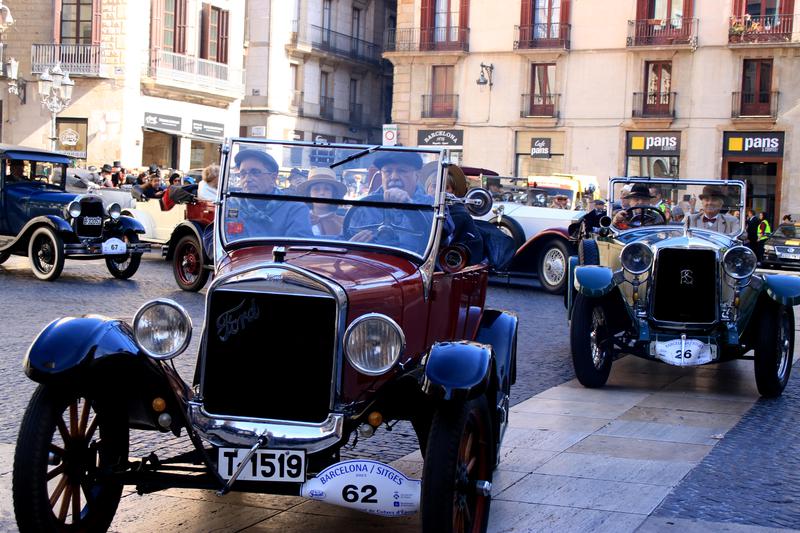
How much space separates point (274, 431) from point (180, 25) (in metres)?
32.7

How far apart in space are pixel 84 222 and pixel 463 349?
39.2 feet

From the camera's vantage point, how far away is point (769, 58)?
36.6m

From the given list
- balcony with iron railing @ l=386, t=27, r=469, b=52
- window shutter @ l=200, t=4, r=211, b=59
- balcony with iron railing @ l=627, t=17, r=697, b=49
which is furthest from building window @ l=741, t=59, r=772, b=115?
window shutter @ l=200, t=4, r=211, b=59

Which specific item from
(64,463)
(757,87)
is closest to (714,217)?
(64,463)

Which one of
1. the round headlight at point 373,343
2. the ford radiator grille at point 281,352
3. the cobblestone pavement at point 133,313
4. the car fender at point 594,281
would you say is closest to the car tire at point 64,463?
the ford radiator grille at point 281,352

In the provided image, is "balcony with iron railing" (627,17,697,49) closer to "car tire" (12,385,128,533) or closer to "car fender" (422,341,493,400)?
"car fender" (422,341,493,400)

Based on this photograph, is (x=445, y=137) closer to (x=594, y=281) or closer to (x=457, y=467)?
(x=594, y=281)

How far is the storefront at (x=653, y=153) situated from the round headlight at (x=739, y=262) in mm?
29933

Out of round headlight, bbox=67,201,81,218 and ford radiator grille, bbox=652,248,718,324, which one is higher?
round headlight, bbox=67,201,81,218

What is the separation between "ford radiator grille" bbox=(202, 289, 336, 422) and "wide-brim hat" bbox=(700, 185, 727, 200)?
22.2 feet

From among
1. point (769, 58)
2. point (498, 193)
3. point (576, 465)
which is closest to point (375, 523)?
point (576, 465)

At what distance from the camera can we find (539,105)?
131ft

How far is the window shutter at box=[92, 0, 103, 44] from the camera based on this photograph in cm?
3288

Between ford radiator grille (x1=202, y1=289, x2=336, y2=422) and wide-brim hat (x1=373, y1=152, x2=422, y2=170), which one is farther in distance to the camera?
wide-brim hat (x1=373, y1=152, x2=422, y2=170)
